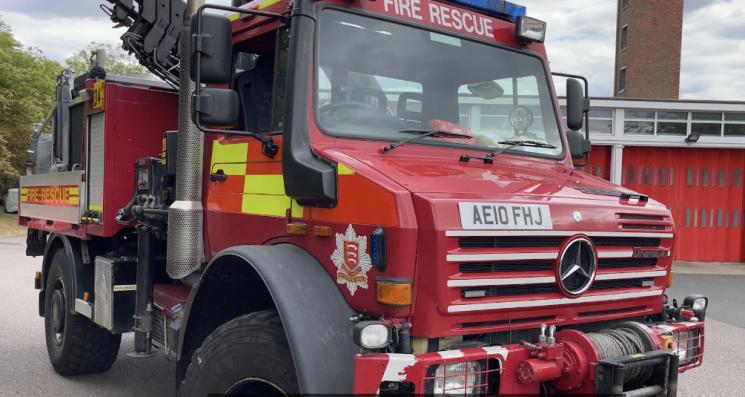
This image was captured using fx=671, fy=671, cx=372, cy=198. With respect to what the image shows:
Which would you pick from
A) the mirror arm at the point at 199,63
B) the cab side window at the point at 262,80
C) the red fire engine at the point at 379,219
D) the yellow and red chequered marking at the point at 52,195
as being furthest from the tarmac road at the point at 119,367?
the mirror arm at the point at 199,63

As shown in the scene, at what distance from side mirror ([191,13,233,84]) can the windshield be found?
1.51 feet

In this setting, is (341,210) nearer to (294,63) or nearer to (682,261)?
(294,63)

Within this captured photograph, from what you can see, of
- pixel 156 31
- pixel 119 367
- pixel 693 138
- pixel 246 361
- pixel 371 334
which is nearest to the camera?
pixel 371 334

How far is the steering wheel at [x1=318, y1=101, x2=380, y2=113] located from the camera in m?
3.33

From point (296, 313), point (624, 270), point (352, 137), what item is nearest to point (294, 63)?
point (352, 137)

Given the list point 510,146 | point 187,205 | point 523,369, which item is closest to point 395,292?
point 523,369

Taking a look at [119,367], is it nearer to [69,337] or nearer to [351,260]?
[69,337]

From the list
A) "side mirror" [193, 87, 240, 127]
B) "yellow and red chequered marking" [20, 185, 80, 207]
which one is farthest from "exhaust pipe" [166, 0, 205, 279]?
"yellow and red chequered marking" [20, 185, 80, 207]

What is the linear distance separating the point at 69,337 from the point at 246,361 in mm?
3299

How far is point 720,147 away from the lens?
16.7m

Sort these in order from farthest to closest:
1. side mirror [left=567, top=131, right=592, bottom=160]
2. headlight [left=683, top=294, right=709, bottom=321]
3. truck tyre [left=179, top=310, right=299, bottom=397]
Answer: side mirror [left=567, top=131, right=592, bottom=160]
headlight [left=683, top=294, right=709, bottom=321]
truck tyre [left=179, top=310, right=299, bottom=397]

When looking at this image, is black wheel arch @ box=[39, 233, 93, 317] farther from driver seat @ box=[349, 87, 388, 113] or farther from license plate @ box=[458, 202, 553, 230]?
license plate @ box=[458, 202, 553, 230]

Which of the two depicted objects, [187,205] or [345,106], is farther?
[187,205]

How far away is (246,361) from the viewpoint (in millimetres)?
3039
